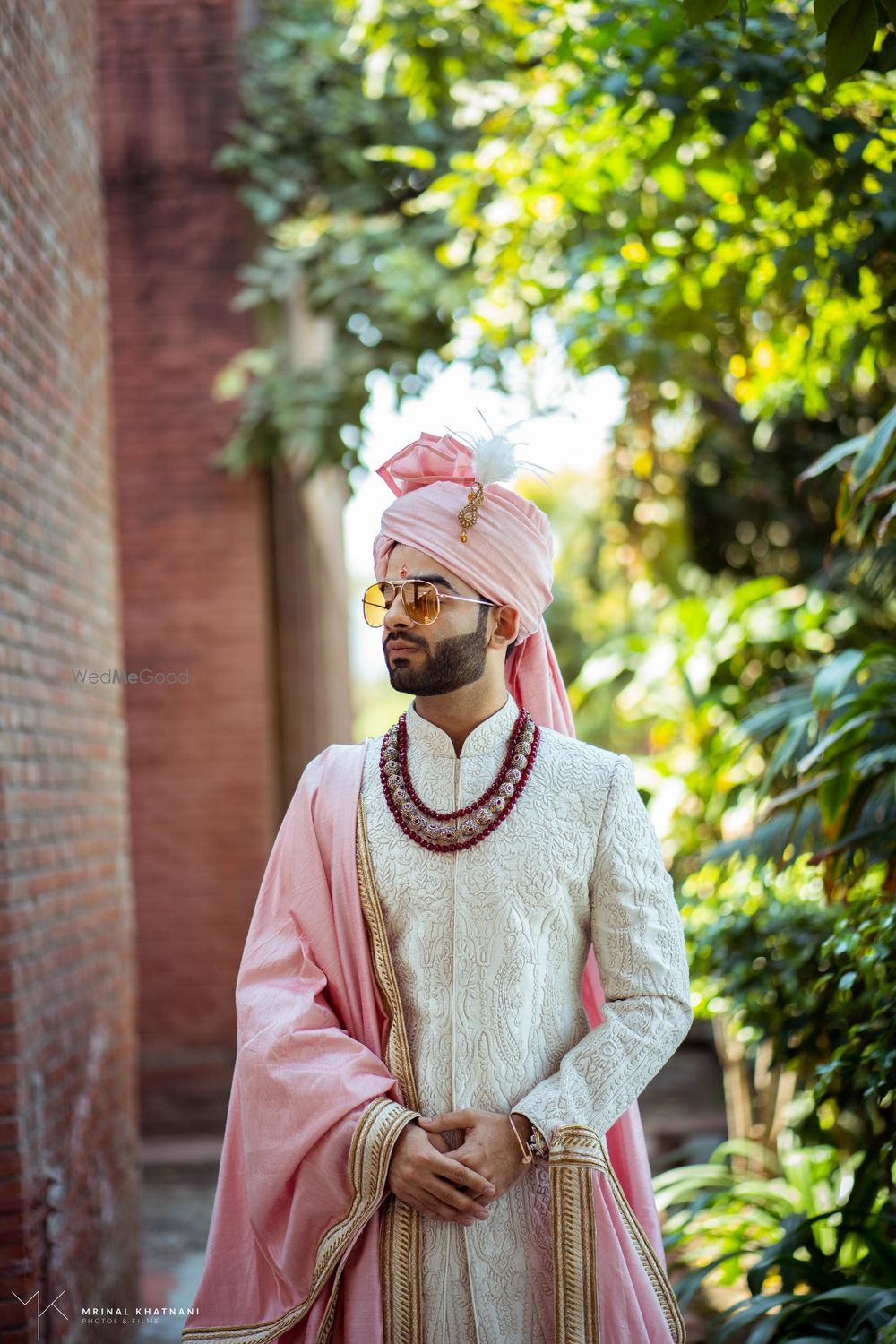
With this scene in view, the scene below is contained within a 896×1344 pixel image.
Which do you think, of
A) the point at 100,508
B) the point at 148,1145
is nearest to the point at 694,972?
the point at 100,508

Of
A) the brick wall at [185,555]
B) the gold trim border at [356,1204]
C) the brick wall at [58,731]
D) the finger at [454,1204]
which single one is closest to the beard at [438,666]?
the gold trim border at [356,1204]

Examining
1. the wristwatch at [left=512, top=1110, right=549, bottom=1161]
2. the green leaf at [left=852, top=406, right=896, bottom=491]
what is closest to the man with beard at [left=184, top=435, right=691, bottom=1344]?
the wristwatch at [left=512, top=1110, right=549, bottom=1161]

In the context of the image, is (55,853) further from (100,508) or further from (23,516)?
(100,508)

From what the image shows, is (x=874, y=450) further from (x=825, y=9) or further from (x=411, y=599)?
(x=411, y=599)

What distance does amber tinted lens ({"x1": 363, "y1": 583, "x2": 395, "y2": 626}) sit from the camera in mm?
2246

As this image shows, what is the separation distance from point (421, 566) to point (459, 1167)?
99 cm

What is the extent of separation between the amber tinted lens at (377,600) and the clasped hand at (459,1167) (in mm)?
835

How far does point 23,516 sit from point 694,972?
2391 mm

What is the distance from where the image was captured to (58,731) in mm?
3732

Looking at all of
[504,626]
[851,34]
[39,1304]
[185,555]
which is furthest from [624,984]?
[185,555]

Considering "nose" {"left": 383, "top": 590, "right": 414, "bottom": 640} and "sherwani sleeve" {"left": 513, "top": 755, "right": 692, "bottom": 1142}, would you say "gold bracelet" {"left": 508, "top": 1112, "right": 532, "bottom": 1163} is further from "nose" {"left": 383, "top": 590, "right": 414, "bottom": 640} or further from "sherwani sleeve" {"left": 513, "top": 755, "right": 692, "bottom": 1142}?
"nose" {"left": 383, "top": 590, "right": 414, "bottom": 640}

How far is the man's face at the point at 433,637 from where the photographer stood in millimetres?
2225

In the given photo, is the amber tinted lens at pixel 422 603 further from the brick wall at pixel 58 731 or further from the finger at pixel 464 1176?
the brick wall at pixel 58 731

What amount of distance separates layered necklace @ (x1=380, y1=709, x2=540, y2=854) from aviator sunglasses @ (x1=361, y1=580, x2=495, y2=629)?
0.90ft
